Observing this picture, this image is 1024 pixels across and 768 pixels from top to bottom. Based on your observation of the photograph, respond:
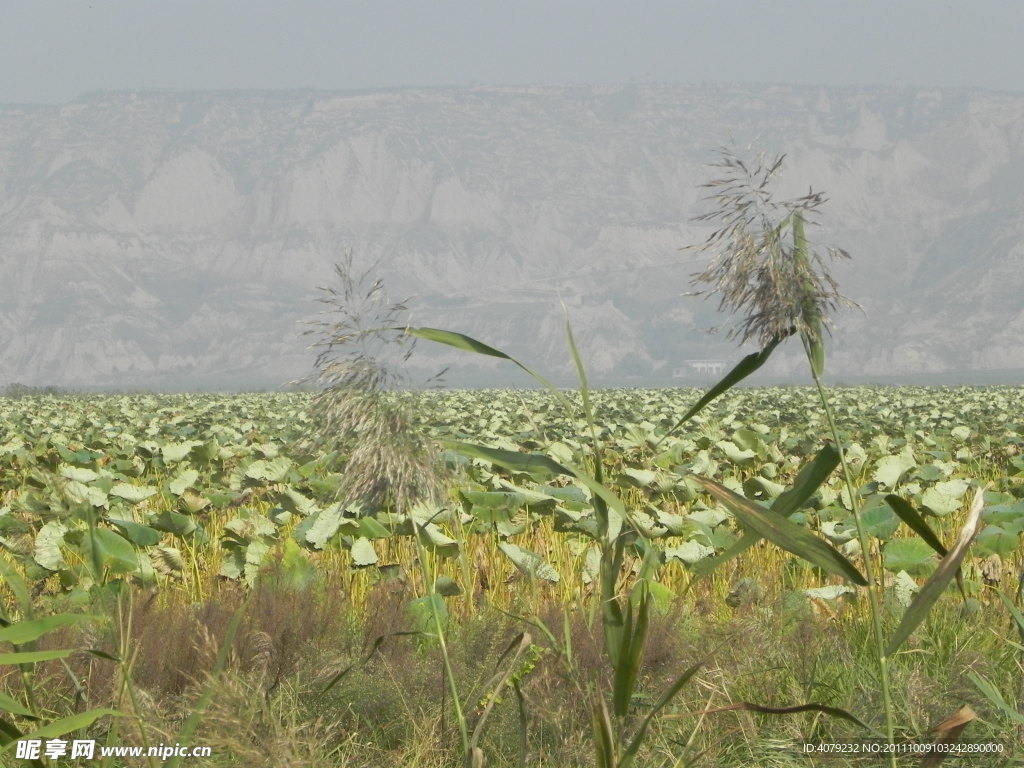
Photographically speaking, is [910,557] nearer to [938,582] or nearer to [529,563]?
[529,563]

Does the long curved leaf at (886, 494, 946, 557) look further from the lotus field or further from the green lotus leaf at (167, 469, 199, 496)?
the green lotus leaf at (167, 469, 199, 496)

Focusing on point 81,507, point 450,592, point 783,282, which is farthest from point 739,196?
point 450,592

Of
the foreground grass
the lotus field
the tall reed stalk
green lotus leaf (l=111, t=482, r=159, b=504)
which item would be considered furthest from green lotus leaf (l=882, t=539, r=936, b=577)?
green lotus leaf (l=111, t=482, r=159, b=504)

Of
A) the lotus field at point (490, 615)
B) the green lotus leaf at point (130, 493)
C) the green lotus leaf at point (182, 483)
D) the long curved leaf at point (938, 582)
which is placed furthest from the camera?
the green lotus leaf at point (182, 483)

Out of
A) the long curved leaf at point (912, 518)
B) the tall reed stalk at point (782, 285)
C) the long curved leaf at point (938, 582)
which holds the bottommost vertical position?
the long curved leaf at point (938, 582)

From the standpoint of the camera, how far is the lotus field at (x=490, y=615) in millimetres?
2109

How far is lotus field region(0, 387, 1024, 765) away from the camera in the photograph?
83.0 inches

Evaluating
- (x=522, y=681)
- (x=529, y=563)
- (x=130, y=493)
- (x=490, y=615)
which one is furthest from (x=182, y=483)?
(x=522, y=681)

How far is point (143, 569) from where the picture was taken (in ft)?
13.6

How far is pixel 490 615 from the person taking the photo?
11.0ft

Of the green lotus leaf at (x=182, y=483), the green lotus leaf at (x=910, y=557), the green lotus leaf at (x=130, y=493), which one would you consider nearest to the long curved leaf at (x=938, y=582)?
the green lotus leaf at (x=910, y=557)

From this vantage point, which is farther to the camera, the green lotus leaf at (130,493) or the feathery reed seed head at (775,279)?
the green lotus leaf at (130,493)

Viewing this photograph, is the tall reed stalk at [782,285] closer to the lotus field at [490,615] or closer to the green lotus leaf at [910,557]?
the lotus field at [490,615]

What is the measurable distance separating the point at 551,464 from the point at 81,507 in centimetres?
107
